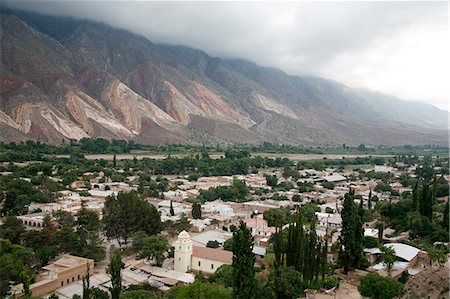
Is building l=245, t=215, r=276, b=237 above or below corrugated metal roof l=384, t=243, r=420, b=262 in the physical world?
below

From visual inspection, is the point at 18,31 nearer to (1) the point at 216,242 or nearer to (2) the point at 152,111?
(2) the point at 152,111

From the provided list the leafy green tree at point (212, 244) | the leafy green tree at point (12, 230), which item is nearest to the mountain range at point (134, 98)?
the leafy green tree at point (12, 230)

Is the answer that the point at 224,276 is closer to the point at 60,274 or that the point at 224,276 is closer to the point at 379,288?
the point at 379,288

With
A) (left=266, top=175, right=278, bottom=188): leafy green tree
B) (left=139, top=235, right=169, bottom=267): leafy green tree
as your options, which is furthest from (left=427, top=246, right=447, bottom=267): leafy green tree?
(left=266, top=175, right=278, bottom=188): leafy green tree

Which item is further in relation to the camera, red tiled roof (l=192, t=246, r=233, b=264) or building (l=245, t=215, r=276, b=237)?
building (l=245, t=215, r=276, b=237)

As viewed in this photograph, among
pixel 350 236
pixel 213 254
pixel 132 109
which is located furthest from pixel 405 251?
pixel 132 109

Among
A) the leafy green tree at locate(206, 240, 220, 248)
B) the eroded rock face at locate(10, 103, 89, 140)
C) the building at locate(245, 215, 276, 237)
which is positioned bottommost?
the leafy green tree at locate(206, 240, 220, 248)

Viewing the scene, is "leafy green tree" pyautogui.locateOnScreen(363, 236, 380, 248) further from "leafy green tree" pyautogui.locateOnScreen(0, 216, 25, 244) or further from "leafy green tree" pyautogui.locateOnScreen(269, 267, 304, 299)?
"leafy green tree" pyautogui.locateOnScreen(0, 216, 25, 244)
